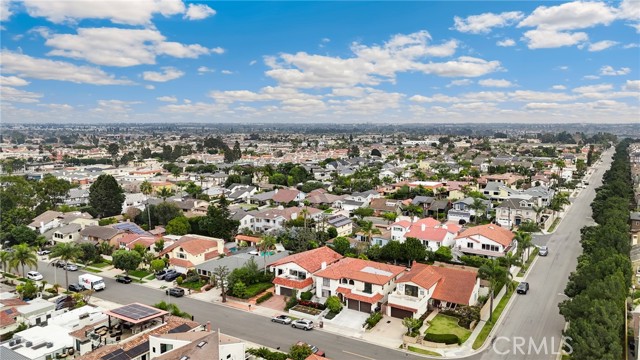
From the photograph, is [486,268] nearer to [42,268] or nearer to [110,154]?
[42,268]

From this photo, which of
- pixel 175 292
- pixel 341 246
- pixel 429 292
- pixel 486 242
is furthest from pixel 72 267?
pixel 486 242

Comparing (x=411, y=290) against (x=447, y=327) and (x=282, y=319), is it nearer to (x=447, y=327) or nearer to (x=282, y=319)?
(x=447, y=327)

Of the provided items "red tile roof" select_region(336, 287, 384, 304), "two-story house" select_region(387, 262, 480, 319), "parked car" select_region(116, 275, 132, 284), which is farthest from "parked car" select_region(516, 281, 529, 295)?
"parked car" select_region(116, 275, 132, 284)

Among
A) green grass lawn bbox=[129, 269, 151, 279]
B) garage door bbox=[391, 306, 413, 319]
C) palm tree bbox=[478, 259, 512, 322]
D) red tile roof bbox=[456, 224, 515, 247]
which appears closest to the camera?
palm tree bbox=[478, 259, 512, 322]

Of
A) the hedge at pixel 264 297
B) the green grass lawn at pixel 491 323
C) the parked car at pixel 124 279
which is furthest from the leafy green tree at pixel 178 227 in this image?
the green grass lawn at pixel 491 323

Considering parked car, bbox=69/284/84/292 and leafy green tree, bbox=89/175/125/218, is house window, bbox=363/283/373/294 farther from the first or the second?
leafy green tree, bbox=89/175/125/218
